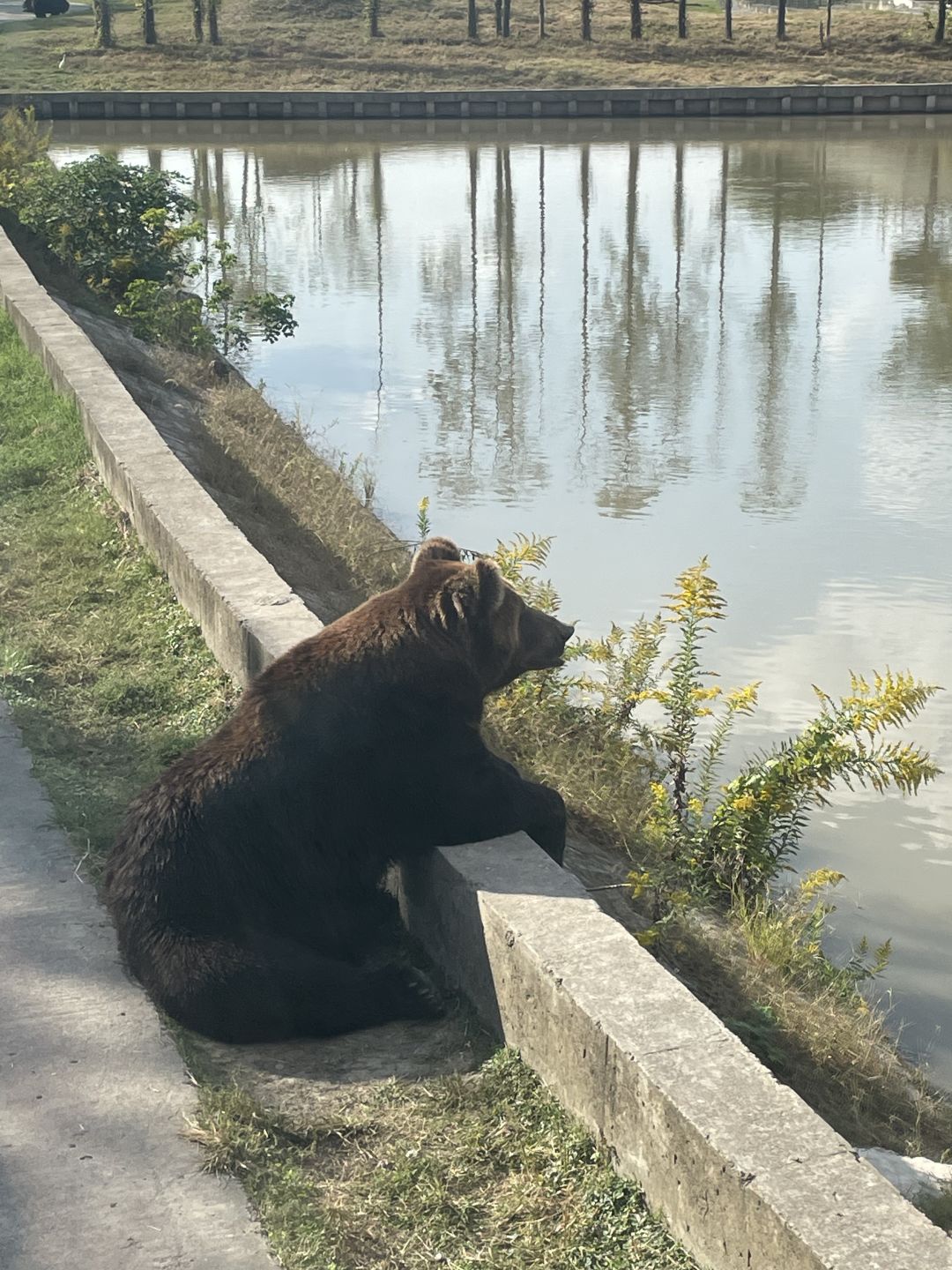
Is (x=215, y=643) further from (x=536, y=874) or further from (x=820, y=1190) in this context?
(x=820, y=1190)

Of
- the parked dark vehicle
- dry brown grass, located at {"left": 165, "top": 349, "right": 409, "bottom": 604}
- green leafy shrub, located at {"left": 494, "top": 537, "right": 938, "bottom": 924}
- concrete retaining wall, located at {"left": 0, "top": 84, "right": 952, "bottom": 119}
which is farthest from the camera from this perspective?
the parked dark vehicle

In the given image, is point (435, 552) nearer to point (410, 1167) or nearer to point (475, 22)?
point (410, 1167)

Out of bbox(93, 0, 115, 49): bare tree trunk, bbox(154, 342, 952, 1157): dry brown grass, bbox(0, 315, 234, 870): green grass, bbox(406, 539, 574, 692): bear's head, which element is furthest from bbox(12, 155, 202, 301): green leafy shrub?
bbox(93, 0, 115, 49): bare tree trunk

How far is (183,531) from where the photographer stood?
7.64m

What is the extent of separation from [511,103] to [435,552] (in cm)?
5436

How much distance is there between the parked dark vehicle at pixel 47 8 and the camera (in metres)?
79.6

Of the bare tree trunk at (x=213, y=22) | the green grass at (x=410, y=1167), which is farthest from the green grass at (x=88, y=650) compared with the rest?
the bare tree trunk at (x=213, y=22)

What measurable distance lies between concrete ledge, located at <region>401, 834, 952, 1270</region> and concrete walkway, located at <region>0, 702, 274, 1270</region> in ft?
2.97

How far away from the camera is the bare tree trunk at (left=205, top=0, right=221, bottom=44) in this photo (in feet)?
223

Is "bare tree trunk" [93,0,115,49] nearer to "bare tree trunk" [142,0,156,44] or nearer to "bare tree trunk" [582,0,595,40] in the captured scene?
"bare tree trunk" [142,0,156,44]

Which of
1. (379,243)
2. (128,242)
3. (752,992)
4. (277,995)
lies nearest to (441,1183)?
(277,995)

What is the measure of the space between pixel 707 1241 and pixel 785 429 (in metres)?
13.4

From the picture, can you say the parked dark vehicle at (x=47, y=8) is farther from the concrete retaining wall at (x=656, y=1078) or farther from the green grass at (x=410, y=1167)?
the concrete retaining wall at (x=656, y=1078)

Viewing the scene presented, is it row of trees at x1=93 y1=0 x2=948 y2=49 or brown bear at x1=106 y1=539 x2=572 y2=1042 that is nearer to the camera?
brown bear at x1=106 y1=539 x2=572 y2=1042
